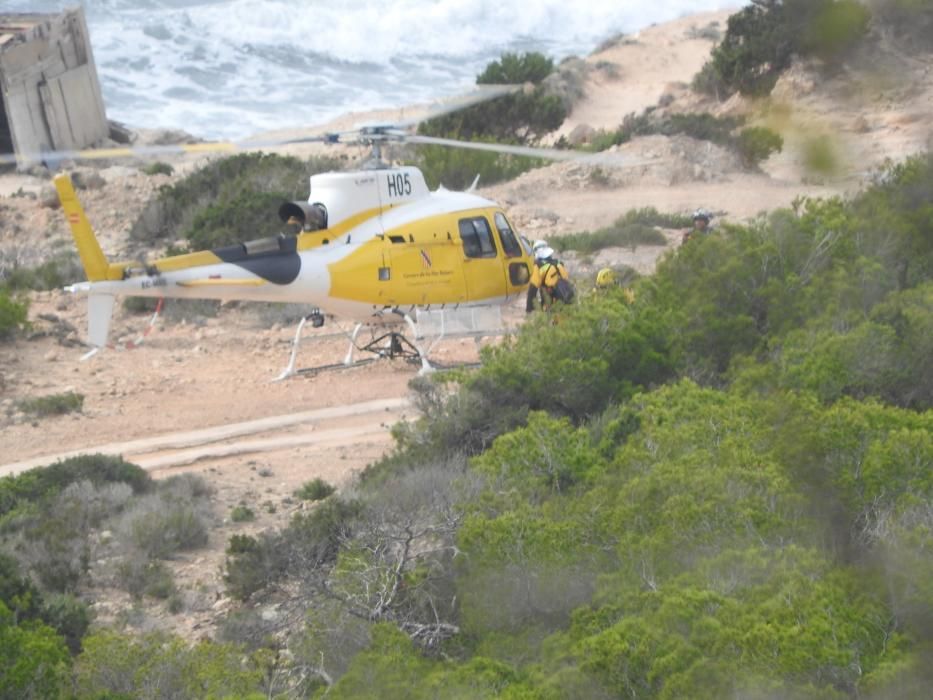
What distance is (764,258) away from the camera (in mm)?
12516

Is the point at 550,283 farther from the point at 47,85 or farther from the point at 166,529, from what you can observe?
the point at 47,85

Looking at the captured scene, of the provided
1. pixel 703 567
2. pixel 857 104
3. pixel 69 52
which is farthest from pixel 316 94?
pixel 857 104

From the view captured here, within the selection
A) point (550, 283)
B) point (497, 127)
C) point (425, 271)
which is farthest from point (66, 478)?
point (497, 127)

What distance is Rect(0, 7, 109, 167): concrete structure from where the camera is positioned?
29.6 m

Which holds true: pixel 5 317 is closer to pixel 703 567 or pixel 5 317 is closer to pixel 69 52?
pixel 703 567

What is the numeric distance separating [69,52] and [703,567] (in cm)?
2812

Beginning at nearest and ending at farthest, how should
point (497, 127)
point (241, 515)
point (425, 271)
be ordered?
1. point (241, 515)
2. point (425, 271)
3. point (497, 127)

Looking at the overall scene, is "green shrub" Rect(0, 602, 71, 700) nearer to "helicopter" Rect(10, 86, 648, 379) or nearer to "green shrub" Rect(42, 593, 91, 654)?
"green shrub" Rect(42, 593, 91, 654)

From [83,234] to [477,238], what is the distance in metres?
4.46

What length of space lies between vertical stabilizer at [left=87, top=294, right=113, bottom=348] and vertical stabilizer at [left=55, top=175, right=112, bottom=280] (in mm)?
191

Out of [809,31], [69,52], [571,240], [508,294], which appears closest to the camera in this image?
[809,31]

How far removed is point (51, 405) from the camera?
47.8ft

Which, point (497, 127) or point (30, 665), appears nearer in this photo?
point (30, 665)

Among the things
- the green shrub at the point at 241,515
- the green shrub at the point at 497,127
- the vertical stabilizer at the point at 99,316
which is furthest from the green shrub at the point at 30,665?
the green shrub at the point at 497,127
